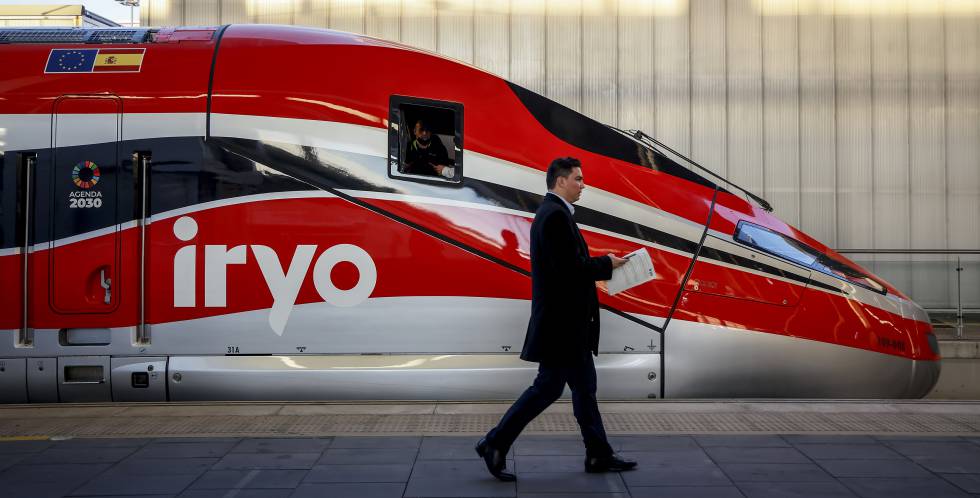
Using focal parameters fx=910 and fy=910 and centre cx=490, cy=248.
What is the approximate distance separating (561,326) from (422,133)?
7.35ft

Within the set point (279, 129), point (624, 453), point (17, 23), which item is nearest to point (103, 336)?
point (279, 129)

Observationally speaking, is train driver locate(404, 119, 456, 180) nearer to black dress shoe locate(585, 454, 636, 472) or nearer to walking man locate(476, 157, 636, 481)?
walking man locate(476, 157, 636, 481)

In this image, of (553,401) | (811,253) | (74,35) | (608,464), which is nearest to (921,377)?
(811,253)

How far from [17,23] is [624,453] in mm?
13117

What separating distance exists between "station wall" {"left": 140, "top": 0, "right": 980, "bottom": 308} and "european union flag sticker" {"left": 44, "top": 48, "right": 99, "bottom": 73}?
698 centimetres

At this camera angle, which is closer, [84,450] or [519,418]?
[519,418]

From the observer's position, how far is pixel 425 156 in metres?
6.38

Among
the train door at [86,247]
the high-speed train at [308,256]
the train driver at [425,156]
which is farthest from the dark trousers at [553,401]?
the train door at [86,247]

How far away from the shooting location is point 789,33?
43.6 feet

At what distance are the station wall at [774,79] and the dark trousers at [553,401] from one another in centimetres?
892

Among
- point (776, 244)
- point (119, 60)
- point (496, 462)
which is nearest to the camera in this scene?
point (496, 462)

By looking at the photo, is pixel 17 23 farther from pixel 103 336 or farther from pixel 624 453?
pixel 624 453

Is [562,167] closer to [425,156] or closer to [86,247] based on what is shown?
[425,156]

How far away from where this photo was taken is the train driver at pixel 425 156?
250 inches
